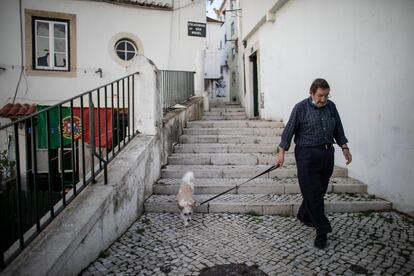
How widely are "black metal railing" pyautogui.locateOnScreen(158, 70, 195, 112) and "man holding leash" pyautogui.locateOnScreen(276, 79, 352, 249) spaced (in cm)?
318

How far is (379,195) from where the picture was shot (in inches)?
169

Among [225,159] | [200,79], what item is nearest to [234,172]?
[225,159]

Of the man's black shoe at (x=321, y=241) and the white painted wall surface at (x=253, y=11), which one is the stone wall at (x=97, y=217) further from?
the white painted wall surface at (x=253, y=11)

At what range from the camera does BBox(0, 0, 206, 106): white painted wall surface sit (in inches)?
349

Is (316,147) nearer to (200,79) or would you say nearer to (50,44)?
(200,79)

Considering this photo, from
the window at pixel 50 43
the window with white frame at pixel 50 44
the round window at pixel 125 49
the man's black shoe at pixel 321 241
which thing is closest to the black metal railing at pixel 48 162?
the window at pixel 50 43

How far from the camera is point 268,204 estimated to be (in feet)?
13.4

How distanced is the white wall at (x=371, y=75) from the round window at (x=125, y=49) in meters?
5.92

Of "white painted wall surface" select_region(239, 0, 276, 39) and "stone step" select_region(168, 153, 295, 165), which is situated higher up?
"white painted wall surface" select_region(239, 0, 276, 39)

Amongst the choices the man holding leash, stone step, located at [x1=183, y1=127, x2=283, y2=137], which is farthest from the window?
the man holding leash

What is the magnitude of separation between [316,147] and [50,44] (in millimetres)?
9410

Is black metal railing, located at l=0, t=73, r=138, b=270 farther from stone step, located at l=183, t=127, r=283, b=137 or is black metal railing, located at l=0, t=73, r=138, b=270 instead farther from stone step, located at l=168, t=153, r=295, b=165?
stone step, located at l=183, t=127, r=283, b=137

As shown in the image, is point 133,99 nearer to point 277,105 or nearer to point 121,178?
point 121,178

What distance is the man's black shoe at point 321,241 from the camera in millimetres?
3100
